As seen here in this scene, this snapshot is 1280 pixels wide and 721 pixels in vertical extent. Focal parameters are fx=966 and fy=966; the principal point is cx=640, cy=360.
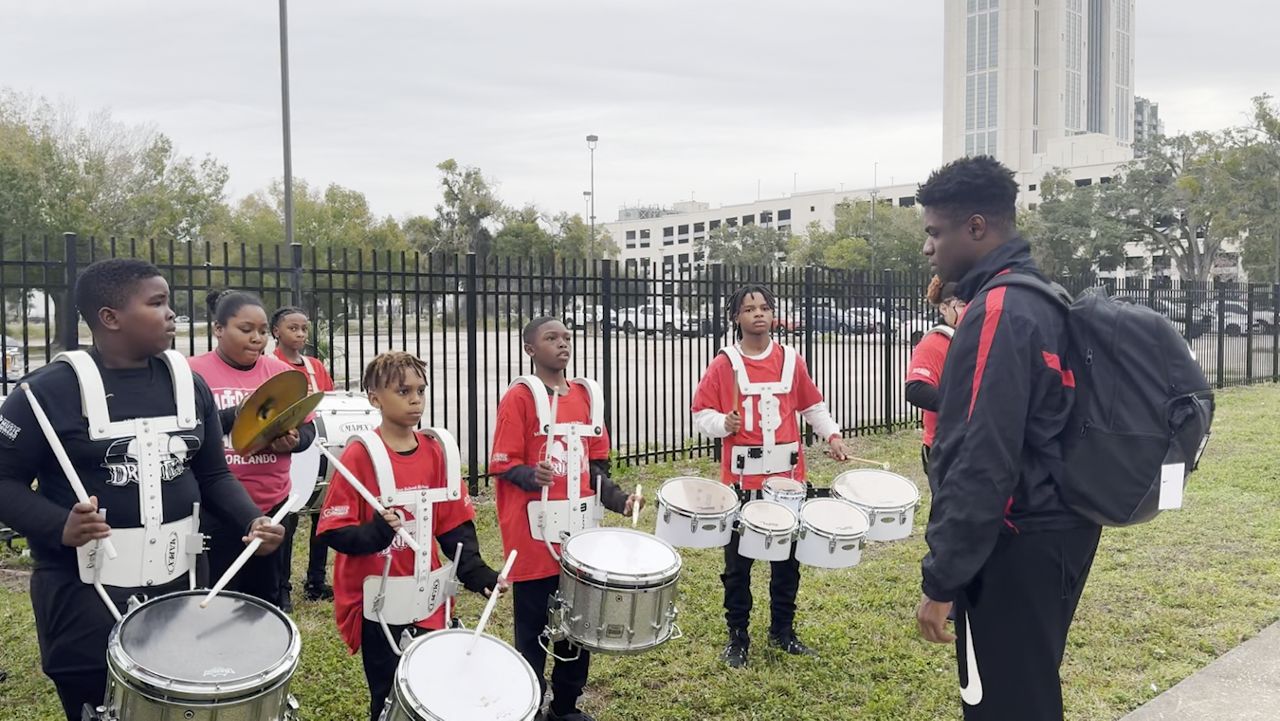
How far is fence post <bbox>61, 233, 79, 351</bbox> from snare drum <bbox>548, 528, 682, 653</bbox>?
182 inches

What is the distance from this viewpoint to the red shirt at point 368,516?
11.5 feet

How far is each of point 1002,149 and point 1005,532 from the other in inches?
5333

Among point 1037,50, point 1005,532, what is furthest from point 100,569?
point 1037,50

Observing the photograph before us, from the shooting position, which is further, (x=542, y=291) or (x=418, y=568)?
(x=542, y=291)

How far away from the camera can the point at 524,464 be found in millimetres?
4273

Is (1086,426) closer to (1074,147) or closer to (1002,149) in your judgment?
(1074,147)

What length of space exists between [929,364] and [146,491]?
4577mm

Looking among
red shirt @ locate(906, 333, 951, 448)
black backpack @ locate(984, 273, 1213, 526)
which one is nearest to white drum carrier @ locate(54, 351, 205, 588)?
black backpack @ locate(984, 273, 1213, 526)

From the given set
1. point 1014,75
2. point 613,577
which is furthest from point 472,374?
point 1014,75

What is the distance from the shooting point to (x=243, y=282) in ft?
25.4

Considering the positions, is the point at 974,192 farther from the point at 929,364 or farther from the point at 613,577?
the point at 929,364

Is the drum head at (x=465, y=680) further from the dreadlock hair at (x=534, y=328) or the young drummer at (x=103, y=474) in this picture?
the dreadlock hair at (x=534, y=328)

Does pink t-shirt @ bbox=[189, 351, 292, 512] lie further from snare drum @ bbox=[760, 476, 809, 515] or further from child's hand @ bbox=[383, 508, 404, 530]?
snare drum @ bbox=[760, 476, 809, 515]

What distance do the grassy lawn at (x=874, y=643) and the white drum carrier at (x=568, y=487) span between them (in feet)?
3.35
